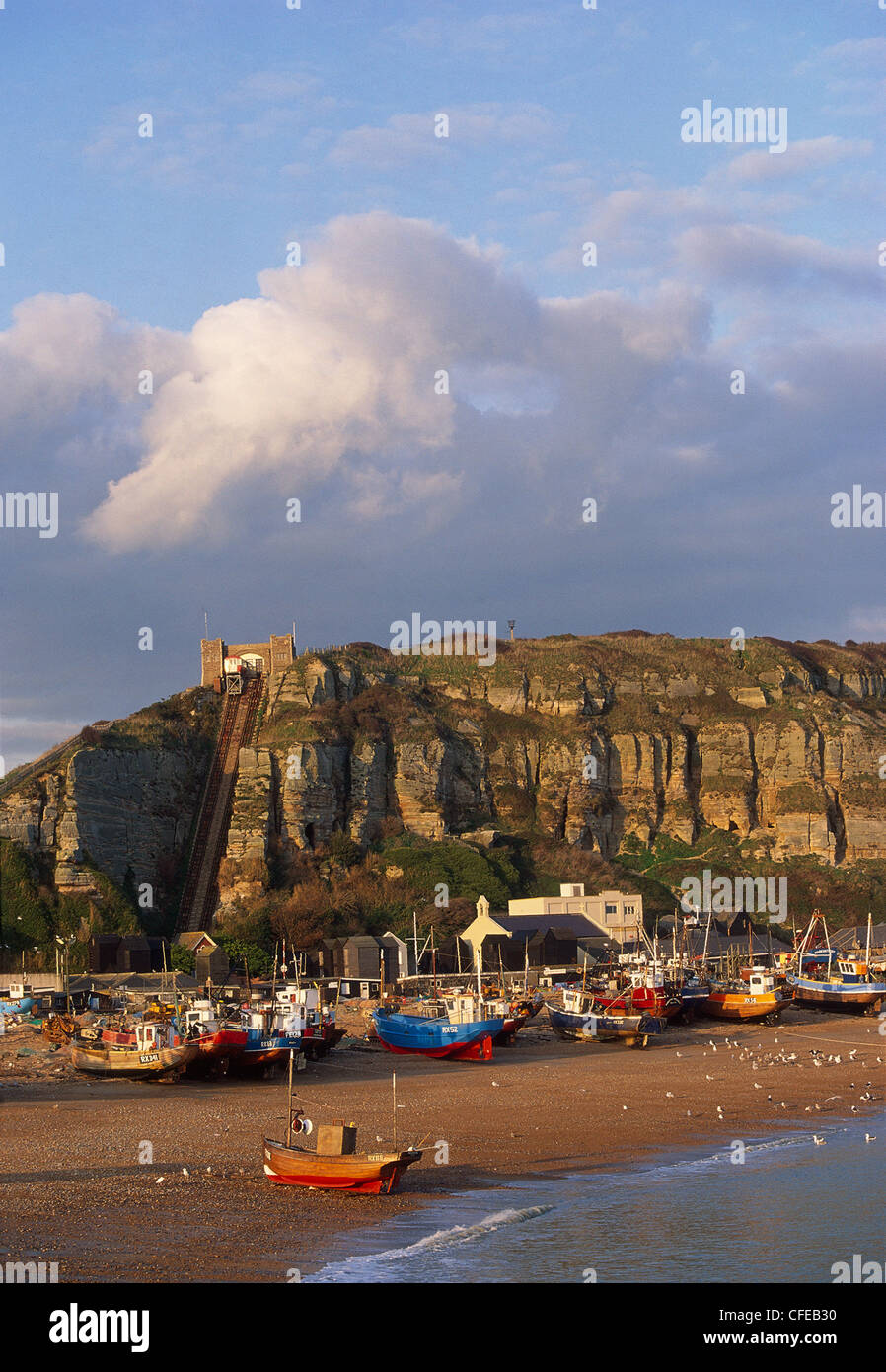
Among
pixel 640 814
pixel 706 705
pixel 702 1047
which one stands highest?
pixel 706 705

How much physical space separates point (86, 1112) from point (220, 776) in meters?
61.0

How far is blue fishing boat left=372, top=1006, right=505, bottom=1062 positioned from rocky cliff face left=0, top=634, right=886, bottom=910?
32.9m

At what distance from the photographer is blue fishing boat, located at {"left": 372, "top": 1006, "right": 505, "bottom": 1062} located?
163 feet

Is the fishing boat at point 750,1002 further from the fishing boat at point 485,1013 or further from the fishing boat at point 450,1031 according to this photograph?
the fishing boat at point 450,1031

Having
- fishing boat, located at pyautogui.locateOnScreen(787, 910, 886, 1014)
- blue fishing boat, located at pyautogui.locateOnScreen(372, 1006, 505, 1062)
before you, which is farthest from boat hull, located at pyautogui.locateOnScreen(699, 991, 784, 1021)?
blue fishing boat, located at pyautogui.locateOnScreen(372, 1006, 505, 1062)

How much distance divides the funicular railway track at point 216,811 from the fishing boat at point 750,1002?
3204 centimetres

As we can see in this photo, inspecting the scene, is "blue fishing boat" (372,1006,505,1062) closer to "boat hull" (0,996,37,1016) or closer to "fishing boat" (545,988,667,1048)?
"fishing boat" (545,988,667,1048)

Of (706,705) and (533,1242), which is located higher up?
(706,705)

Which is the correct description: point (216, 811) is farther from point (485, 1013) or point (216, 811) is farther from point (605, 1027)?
point (605, 1027)

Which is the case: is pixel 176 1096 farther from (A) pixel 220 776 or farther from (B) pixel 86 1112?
(A) pixel 220 776

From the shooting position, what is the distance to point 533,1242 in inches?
A: 794

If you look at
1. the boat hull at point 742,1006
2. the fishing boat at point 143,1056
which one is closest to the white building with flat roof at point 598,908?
the boat hull at point 742,1006
